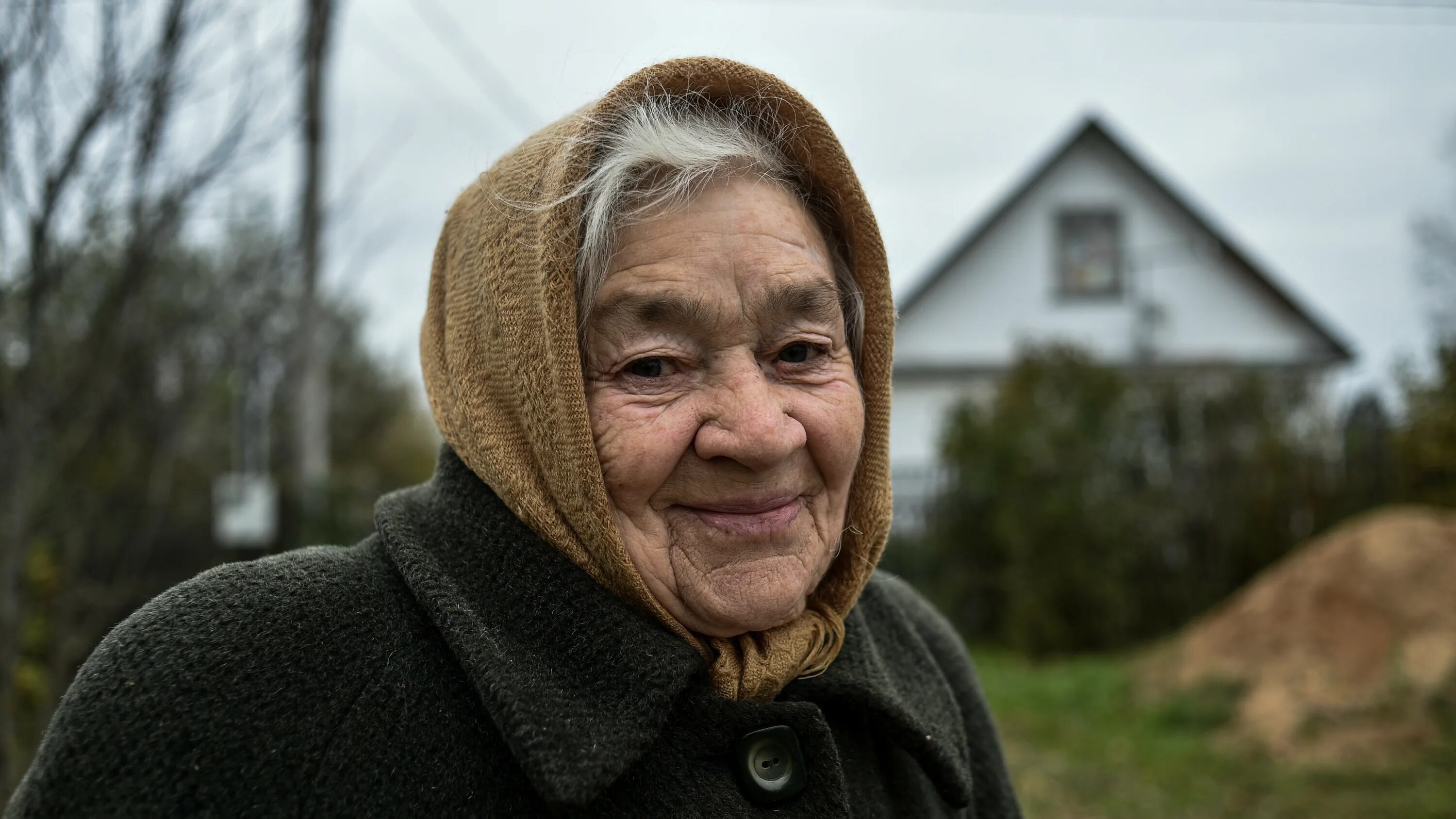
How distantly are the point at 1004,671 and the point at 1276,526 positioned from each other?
8.84 feet

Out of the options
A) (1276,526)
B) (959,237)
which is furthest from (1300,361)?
(1276,526)

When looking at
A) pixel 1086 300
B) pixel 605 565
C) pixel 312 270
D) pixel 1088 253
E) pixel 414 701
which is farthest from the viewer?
pixel 1088 253

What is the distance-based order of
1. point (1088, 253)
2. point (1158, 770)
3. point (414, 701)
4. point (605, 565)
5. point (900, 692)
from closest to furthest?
point (414, 701) < point (605, 565) < point (900, 692) < point (1158, 770) < point (1088, 253)

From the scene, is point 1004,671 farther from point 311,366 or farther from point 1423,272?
point 1423,272

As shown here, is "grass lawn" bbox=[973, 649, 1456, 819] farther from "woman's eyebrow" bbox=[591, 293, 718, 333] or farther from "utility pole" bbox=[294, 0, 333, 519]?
"woman's eyebrow" bbox=[591, 293, 718, 333]

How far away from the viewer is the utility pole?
3.88m

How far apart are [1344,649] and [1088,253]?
1125 cm

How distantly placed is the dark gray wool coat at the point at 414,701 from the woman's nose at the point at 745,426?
25cm

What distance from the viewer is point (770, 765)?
1.46 metres

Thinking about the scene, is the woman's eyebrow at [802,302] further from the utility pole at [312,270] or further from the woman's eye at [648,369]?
the utility pole at [312,270]

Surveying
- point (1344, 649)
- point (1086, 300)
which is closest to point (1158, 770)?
point (1344, 649)

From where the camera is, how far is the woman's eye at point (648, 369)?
1.54 metres

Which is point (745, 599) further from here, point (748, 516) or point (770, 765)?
point (770, 765)

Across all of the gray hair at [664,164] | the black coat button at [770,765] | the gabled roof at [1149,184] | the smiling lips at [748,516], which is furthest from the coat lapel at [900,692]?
the gabled roof at [1149,184]
